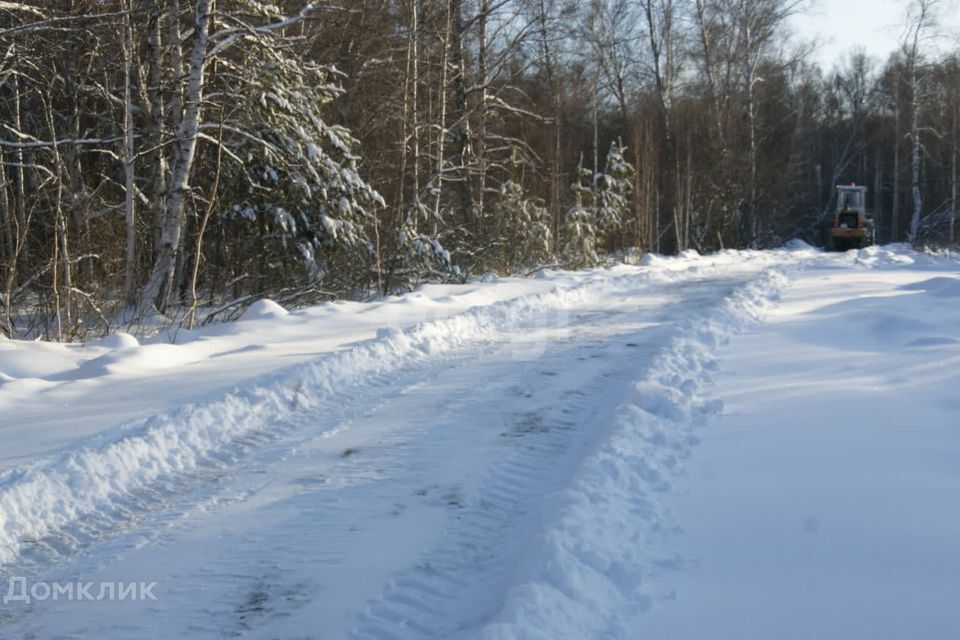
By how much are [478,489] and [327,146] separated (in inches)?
439

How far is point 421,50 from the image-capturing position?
1834 cm

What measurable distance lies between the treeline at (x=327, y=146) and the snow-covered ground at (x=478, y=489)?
3.74m

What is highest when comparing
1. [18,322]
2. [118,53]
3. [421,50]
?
[421,50]

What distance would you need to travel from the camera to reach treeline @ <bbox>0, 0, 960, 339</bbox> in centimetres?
1102

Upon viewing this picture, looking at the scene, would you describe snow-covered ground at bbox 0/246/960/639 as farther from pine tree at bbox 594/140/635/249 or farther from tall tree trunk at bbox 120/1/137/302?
pine tree at bbox 594/140/635/249

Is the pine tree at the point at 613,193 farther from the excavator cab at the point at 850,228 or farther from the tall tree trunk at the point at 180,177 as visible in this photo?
the tall tree trunk at the point at 180,177

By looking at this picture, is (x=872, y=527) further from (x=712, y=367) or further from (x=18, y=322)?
(x=18, y=322)

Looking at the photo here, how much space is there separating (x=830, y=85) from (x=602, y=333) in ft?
190

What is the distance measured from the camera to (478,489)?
4.43 meters

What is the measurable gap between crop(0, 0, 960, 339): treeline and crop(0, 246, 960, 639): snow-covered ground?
374 centimetres

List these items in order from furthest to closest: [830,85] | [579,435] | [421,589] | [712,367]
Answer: [830,85] < [712,367] < [579,435] < [421,589]

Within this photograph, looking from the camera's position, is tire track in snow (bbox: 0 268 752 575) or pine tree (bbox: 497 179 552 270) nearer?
tire track in snow (bbox: 0 268 752 575)

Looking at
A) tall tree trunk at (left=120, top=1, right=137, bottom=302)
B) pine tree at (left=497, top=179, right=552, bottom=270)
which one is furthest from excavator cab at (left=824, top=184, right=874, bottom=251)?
tall tree trunk at (left=120, top=1, right=137, bottom=302)

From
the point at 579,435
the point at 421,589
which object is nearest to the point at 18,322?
the point at 579,435
